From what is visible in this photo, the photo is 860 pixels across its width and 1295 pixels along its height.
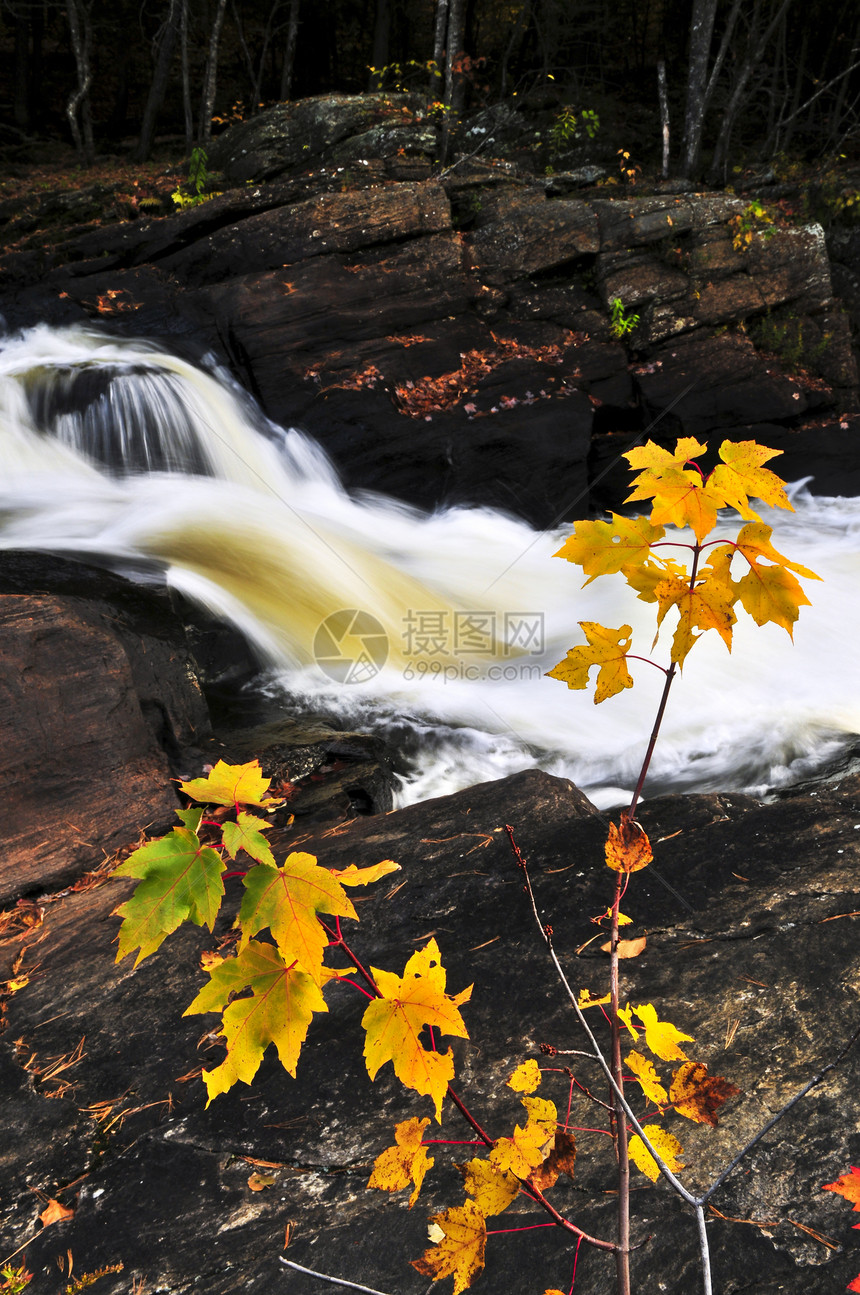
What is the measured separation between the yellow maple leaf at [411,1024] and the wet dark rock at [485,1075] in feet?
1.81

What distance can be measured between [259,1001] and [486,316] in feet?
28.9

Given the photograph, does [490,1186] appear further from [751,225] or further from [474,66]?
[474,66]

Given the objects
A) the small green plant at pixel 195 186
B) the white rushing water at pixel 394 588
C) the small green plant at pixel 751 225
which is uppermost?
the small green plant at pixel 195 186

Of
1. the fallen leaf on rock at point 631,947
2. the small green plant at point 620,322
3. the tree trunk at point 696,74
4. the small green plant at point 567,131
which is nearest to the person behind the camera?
the fallen leaf on rock at point 631,947

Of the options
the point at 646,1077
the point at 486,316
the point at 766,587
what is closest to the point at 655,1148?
the point at 646,1077

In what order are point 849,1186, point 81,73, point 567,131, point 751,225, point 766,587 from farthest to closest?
point 81,73, point 567,131, point 751,225, point 849,1186, point 766,587

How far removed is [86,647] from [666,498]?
3.16 m

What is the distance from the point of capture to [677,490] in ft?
3.61

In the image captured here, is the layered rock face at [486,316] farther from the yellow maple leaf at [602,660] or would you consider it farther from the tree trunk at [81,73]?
the tree trunk at [81,73]

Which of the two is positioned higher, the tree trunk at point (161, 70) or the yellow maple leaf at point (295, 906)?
the tree trunk at point (161, 70)

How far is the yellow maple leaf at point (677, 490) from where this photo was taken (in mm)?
1067

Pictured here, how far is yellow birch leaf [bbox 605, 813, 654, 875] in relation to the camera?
40.7 inches

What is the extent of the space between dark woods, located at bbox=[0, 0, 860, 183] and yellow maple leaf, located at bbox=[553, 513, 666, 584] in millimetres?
12183

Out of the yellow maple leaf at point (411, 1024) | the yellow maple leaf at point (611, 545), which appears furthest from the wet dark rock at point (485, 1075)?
the yellow maple leaf at point (611, 545)
